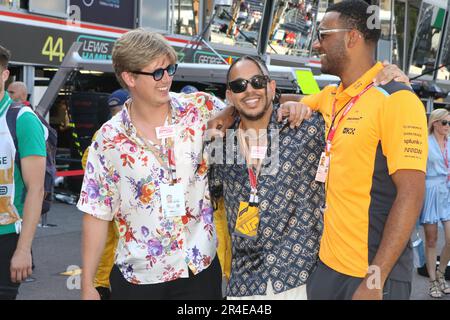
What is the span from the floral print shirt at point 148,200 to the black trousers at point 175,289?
0.10 ft

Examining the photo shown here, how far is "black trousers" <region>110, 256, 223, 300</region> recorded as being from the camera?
3.21 metres

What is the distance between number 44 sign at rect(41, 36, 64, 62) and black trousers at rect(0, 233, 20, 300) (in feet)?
30.0

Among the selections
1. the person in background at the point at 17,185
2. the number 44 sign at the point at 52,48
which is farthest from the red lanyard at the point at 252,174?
the number 44 sign at the point at 52,48

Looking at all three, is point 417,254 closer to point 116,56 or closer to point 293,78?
point 293,78

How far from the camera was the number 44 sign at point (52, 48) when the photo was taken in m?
12.3

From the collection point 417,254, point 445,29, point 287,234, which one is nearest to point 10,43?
point 417,254

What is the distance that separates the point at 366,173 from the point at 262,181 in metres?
0.47

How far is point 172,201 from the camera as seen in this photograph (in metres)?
3.16

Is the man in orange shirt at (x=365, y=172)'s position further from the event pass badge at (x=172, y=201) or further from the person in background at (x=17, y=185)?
the person in background at (x=17, y=185)

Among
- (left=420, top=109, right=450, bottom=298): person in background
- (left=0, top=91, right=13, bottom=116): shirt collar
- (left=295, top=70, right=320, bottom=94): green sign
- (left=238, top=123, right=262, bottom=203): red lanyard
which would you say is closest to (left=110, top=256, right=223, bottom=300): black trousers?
Answer: (left=238, top=123, right=262, bottom=203): red lanyard

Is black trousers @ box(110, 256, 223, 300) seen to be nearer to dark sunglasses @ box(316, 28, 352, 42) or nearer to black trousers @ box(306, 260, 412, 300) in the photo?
black trousers @ box(306, 260, 412, 300)

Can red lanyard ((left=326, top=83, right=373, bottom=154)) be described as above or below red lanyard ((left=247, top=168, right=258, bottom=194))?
above

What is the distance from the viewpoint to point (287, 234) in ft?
9.84

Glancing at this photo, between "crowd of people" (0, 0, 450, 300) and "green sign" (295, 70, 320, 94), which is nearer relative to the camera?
"crowd of people" (0, 0, 450, 300)
